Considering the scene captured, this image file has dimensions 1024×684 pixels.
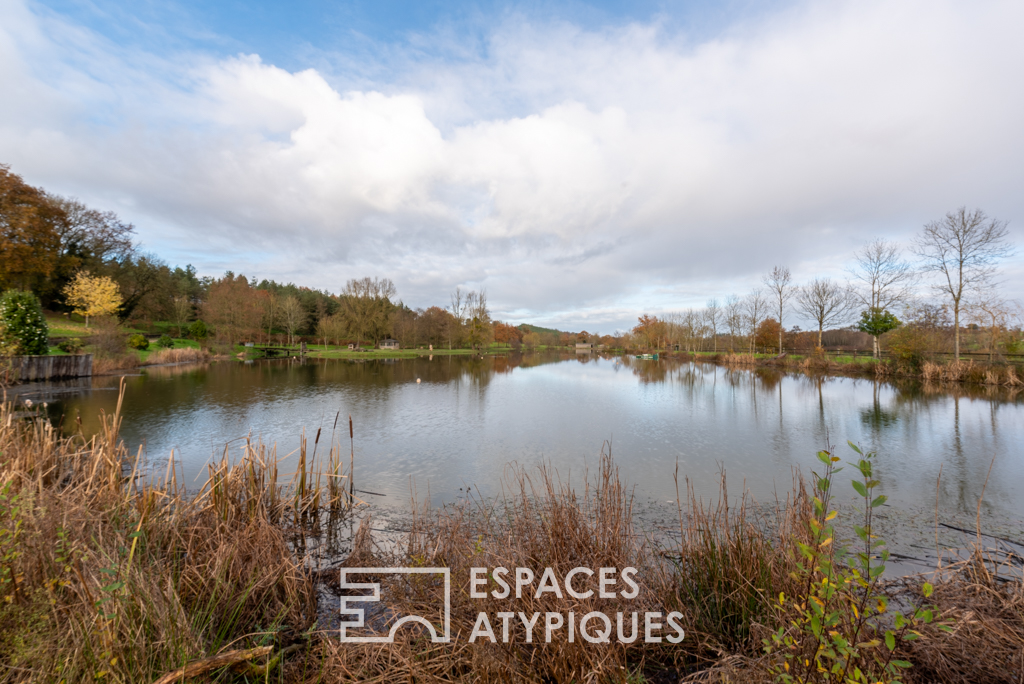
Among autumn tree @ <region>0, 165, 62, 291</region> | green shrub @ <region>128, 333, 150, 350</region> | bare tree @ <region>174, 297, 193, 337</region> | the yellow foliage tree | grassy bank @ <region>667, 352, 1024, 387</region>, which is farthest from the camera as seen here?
bare tree @ <region>174, 297, 193, 337</region>

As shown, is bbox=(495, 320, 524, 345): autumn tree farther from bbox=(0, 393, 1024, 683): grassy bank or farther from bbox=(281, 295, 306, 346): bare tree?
bbox=(0, 393, 1024, 683): grassy bank

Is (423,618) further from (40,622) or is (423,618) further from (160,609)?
(40,622)

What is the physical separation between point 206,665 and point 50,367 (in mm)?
23773

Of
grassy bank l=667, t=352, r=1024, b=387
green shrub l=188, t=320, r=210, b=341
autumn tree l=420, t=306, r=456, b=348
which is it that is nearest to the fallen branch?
grassy bank l=667, t=352, r=1024, b=387

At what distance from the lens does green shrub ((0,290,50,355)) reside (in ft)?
48.9

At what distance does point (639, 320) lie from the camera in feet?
263

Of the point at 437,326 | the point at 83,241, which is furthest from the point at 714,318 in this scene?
the point at 83,241

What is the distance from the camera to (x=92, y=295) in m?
30.7

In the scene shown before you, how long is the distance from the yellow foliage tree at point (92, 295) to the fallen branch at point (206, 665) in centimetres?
4041

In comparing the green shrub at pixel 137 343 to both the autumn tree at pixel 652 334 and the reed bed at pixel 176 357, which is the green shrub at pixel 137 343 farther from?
the autumn tree at pixel 652 334

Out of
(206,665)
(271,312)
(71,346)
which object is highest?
(271,312)

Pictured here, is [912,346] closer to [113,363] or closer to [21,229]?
[113,363]

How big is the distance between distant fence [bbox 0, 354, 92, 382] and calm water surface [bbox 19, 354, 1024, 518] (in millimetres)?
1562

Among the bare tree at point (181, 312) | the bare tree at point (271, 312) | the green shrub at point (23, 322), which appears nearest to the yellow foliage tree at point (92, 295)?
the bare tree at point (181, 312)
